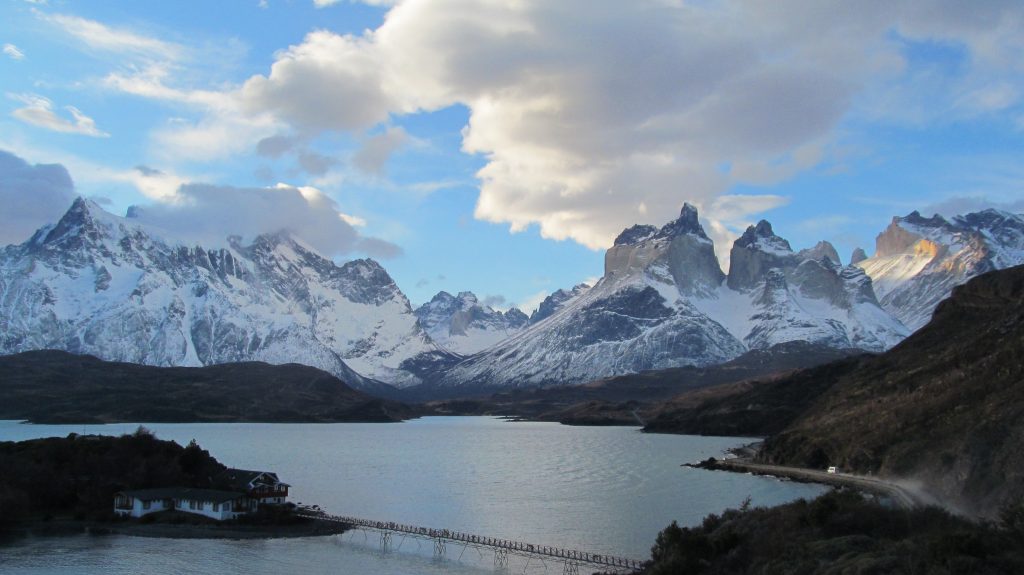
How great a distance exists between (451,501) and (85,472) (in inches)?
1424

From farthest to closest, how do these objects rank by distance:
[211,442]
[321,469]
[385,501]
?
1. [211,442]
2. [321,469]
3. [385,501]

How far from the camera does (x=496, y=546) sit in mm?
66812

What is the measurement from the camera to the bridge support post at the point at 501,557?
6544 cm

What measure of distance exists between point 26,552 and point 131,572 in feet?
38.7

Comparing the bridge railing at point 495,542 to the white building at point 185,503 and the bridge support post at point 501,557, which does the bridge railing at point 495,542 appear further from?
the white building at point 185,503

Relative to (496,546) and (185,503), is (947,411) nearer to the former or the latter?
(496,546)

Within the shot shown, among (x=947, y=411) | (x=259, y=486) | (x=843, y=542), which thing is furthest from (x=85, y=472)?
(x=947, y=411)

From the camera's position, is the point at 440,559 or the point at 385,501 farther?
the point at 385,501

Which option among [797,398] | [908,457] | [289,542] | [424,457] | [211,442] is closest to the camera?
[289,542]

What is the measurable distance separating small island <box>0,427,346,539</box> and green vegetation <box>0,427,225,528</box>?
0.09 m

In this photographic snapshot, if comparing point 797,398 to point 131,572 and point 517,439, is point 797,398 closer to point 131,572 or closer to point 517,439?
point 517,439

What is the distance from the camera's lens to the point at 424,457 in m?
147

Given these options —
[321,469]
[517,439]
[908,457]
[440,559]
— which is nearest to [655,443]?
[517,439]

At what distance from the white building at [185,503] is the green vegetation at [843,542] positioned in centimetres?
4440
